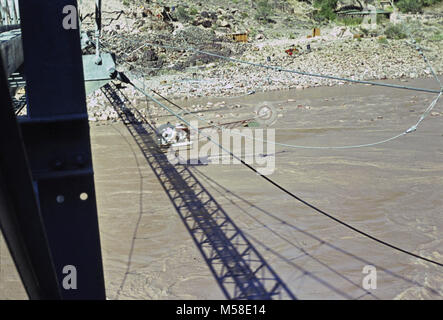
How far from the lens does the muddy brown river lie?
9531 mm

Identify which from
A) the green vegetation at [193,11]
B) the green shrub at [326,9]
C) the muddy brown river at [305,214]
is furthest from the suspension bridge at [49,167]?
the green shrub at [326,9]

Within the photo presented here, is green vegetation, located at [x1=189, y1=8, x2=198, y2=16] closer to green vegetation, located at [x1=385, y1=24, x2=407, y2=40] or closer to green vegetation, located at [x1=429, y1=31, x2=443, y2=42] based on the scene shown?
green vegetation, located at [x1=385, y1=24, x2=407, y2=40]

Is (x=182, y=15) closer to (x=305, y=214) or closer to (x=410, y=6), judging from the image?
(x=410, y=6)

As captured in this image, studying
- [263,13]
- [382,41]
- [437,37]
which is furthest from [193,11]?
[437,37]

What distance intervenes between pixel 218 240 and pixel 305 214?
2.62 m

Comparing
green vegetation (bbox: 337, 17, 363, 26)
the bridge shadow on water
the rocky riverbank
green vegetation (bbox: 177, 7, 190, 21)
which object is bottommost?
the bridge shadow on water

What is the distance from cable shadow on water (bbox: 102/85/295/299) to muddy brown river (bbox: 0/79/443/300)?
0.60 ft

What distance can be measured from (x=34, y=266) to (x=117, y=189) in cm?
1268

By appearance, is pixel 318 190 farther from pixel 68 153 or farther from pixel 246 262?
pixel 68 153

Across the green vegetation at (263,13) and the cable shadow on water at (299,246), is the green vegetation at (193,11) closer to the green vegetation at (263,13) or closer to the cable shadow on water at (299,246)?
the green vegetation at (263,13)

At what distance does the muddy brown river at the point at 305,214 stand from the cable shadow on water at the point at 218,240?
18cm

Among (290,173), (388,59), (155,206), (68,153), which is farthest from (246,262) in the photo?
(388,59)

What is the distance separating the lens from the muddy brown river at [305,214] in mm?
9531

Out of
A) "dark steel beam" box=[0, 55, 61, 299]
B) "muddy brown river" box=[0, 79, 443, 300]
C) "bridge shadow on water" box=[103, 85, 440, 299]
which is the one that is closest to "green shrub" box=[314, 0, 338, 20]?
"muddy brown river" box=[0, 79, 443, 300]
